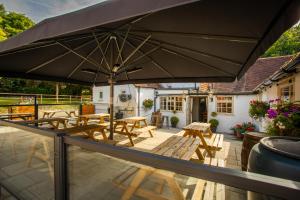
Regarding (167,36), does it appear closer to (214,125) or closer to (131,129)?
(131,129)

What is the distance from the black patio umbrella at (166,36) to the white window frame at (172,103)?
7626 millimetres

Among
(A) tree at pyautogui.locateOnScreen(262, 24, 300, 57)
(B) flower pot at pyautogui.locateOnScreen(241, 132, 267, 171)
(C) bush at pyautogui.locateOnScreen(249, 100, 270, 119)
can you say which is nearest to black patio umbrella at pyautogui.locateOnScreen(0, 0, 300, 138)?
(B) flower pot at pyautogui.locateOnScreen(241, 132, 267, 171)

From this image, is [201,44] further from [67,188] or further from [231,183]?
[67,188]

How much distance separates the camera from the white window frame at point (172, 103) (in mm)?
12028

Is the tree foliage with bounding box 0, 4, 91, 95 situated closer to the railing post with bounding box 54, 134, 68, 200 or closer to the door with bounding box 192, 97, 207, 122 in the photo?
the door with bounding box 192, 97, 207, 122

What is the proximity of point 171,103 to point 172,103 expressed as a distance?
82 mm

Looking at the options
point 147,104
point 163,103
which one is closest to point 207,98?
point 163,103

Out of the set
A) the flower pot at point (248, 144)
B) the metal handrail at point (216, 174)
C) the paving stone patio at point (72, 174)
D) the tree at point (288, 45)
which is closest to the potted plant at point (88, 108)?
the paving stone patio at point (72, 174)

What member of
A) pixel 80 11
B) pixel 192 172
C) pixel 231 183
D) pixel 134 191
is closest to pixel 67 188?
pixel 134 191

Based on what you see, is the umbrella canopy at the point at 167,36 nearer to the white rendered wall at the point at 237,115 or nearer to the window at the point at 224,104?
the white rendered wall at the point at 237,115

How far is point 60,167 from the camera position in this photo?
1.43 m

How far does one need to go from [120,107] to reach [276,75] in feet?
33.1

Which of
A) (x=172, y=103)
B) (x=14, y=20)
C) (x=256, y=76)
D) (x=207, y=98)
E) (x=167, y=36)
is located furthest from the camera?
(x=14, y=20)

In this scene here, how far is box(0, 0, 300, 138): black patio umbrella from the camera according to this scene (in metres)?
1.27
